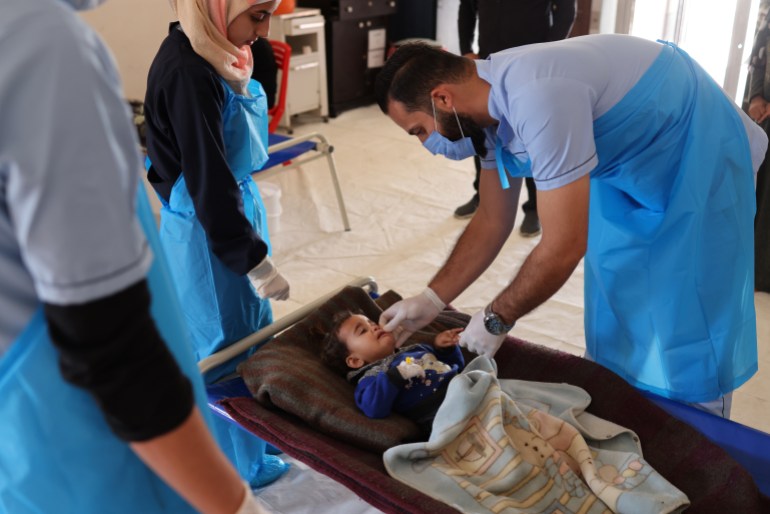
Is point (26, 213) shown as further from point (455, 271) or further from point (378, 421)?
point (455, 271)

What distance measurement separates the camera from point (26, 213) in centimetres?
61

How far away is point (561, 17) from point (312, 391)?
246 centimetres

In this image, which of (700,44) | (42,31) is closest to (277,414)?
(42,31)

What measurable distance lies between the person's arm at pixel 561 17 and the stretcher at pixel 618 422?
2088 millimetres

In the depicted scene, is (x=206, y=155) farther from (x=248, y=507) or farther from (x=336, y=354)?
(x=248, y=507)

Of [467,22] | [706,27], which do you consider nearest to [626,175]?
[467,22]

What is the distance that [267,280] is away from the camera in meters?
1.72

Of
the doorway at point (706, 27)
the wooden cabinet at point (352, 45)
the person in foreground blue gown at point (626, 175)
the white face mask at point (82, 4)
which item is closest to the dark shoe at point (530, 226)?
the doorway at point (706, 27)

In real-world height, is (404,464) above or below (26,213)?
below

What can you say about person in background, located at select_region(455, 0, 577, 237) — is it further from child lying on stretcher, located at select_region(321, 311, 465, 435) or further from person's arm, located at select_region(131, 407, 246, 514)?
person's arm, located at select_region(131, 407, 246, 514)

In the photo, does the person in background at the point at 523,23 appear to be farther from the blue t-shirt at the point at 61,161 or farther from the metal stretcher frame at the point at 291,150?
the blue t-shirt at the point at 61,161

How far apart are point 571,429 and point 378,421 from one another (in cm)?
40

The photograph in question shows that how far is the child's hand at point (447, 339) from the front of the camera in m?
1.83

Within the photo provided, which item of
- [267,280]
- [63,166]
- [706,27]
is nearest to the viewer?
[63,166]
